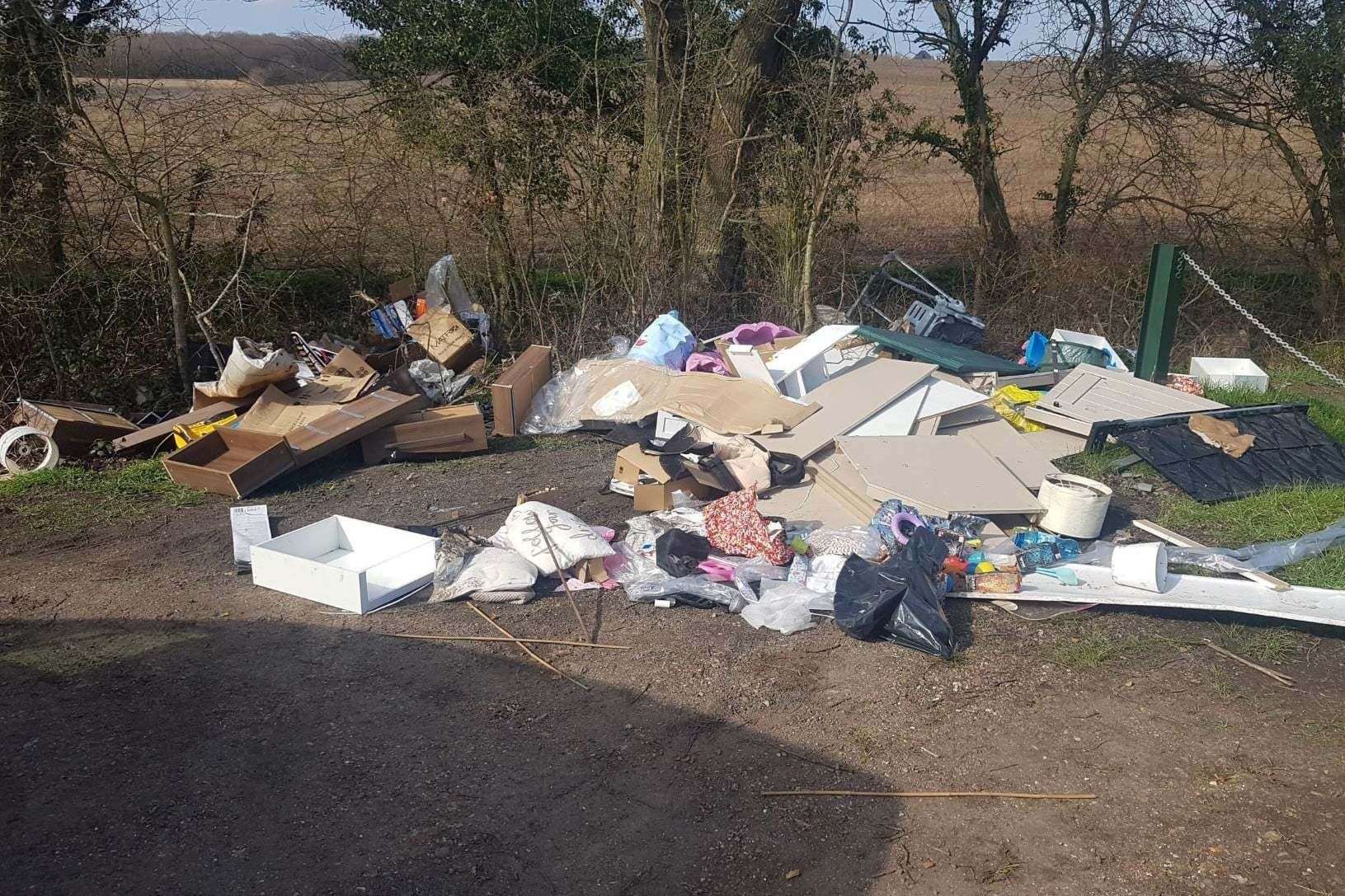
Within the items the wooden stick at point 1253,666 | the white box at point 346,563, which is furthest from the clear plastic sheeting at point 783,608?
the wooden stick at point 1253,666

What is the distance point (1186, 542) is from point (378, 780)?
4279mm

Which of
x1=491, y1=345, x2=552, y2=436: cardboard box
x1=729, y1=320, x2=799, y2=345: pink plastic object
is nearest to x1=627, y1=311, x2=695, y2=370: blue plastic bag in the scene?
x1=729, y1=320, x2=799, y2=345: pink plastic object

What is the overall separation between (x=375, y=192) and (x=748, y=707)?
619cm

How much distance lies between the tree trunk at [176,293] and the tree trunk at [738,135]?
4.39 metres

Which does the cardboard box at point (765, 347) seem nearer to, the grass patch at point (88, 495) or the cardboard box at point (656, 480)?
the cardboard box at point (656, 480)

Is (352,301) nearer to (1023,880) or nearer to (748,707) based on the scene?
(748,707)

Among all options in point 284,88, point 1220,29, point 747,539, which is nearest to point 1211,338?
point 1220,29

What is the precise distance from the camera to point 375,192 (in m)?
8.42

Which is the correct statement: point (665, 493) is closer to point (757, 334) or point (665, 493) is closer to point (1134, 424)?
point (757, 334)

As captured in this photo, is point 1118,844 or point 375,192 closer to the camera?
point 1118,844

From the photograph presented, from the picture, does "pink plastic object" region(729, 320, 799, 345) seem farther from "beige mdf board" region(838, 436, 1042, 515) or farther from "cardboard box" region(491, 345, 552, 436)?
"beige mdf board" region(838, 436, 1042, 515)

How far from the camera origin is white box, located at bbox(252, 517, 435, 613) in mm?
4613

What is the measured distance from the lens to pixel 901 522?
5129mm

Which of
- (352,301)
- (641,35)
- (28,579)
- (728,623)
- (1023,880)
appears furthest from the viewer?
(641,35)
